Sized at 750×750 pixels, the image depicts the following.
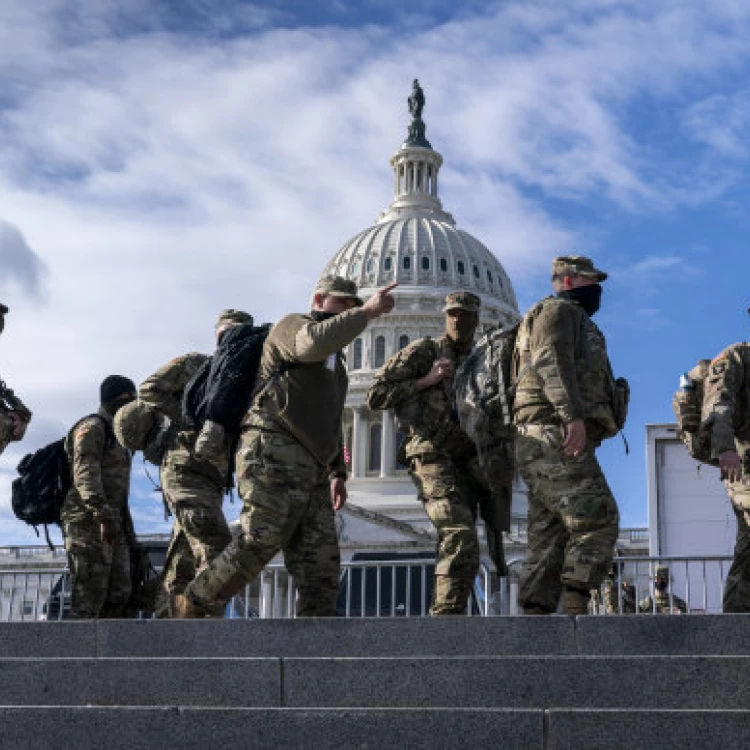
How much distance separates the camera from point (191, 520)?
27.4ft

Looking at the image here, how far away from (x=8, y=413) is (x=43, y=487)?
0.63 m

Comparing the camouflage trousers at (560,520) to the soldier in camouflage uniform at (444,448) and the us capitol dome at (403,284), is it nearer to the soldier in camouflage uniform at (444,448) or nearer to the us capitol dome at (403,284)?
the soldier in camouflage uniform at (444,448)

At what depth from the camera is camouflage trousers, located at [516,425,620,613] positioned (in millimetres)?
6715

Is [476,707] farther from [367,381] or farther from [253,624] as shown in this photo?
[367,381]

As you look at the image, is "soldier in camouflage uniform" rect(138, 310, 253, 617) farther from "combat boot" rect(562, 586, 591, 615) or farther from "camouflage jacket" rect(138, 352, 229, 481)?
"combat boot" rect(562, 586, 591, 615)

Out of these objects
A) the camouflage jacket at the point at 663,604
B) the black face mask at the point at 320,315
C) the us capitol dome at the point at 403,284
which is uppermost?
the us capitol dome at the point at 403,284

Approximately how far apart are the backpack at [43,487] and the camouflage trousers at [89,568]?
10.5 inches

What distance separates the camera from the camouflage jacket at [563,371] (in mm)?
7055

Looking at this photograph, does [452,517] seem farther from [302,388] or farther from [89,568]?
[89,568]

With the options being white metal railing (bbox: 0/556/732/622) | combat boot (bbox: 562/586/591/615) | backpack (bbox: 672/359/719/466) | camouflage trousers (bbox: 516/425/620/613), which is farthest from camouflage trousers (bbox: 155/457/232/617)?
backpack (bbox: 672/359/719/466)

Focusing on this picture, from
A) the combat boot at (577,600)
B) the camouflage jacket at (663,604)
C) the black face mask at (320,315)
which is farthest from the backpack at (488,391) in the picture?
the camouflage jacket at (663,604)

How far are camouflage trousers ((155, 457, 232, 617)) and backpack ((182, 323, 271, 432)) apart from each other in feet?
2.62

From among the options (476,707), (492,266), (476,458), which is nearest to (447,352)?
(476,458)

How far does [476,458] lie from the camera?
8.41m
